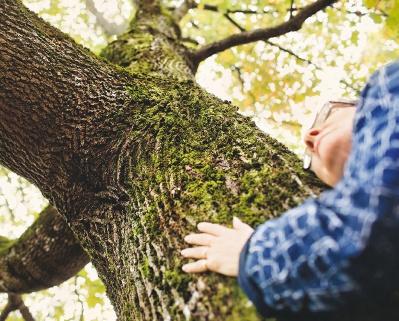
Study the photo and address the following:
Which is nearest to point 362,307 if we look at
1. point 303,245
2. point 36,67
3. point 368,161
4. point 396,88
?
point 303,245

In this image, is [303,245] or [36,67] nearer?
[303,245]

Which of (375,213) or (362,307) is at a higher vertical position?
(375,213)

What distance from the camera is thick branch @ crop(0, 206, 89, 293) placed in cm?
350

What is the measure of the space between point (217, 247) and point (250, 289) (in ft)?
0.82

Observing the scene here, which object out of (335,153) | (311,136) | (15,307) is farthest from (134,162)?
(15,307)

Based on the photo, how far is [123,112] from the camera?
7.36ft

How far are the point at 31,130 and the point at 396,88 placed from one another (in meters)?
1.83

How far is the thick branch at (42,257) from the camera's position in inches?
138

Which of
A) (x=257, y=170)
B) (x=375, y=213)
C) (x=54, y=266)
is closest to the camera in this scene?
(x=375, y=213)

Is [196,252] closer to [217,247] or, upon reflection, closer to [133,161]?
[217,247]

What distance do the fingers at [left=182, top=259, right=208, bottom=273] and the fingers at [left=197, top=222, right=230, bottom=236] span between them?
11cm

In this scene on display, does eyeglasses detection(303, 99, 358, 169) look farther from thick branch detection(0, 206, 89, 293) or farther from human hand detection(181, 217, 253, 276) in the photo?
thick branch detection(0, 206, 89, 293)

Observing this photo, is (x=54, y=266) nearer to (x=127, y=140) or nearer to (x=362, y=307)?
(x=127, y=140)

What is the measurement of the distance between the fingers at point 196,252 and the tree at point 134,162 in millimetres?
55
